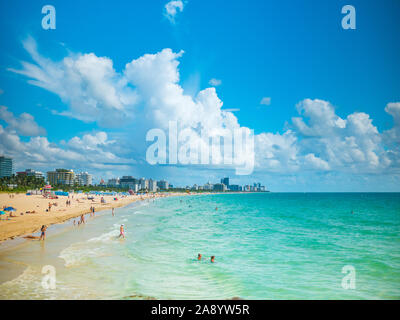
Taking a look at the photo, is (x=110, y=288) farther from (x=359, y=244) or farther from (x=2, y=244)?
(x=359, y=244)

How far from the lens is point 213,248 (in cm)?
2472

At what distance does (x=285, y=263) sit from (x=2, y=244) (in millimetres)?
24912

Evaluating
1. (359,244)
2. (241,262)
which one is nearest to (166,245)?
(241,262)

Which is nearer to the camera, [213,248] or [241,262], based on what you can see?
[241,262]

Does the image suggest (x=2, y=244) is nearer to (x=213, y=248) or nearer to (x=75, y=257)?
(x=75, y=257)
